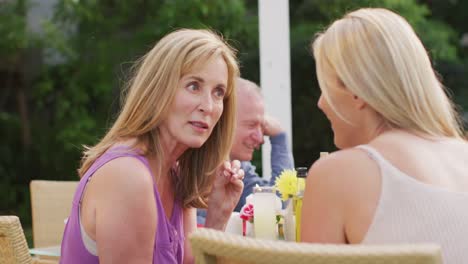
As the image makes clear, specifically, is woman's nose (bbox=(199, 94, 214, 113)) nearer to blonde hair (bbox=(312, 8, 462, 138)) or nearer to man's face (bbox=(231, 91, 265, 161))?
blonde hair (bbox=(312, 8, 462, 138))

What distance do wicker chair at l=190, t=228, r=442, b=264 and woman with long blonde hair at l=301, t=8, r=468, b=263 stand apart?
36 centimetres

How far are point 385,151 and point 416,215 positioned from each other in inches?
5.3

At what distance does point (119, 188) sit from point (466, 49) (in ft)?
17.7

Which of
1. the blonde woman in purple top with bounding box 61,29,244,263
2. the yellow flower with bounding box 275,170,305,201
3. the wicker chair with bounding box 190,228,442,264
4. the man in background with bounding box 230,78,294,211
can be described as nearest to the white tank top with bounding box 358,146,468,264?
the wicker chair with bounding box 190,228,442,264

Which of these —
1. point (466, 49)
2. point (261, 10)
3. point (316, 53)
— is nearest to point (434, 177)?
point (316, 53)

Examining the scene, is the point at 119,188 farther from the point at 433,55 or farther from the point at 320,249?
the point at 433,55

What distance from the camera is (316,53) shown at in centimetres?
159

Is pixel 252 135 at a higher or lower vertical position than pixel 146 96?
lower

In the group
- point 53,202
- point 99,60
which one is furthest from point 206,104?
point 99,60

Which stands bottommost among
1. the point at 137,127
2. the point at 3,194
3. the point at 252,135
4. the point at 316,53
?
the point at 3,194

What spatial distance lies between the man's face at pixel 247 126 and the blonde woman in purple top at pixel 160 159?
1091 millimetres

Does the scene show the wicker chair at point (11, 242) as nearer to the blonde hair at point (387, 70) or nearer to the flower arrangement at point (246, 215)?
the blonde hair at point (387, 70)

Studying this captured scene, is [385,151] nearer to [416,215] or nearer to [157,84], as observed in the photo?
[416,215]

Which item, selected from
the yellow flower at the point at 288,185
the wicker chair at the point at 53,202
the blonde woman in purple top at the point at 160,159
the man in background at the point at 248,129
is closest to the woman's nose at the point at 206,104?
the blonde woman in purple top at the point at 160,159
